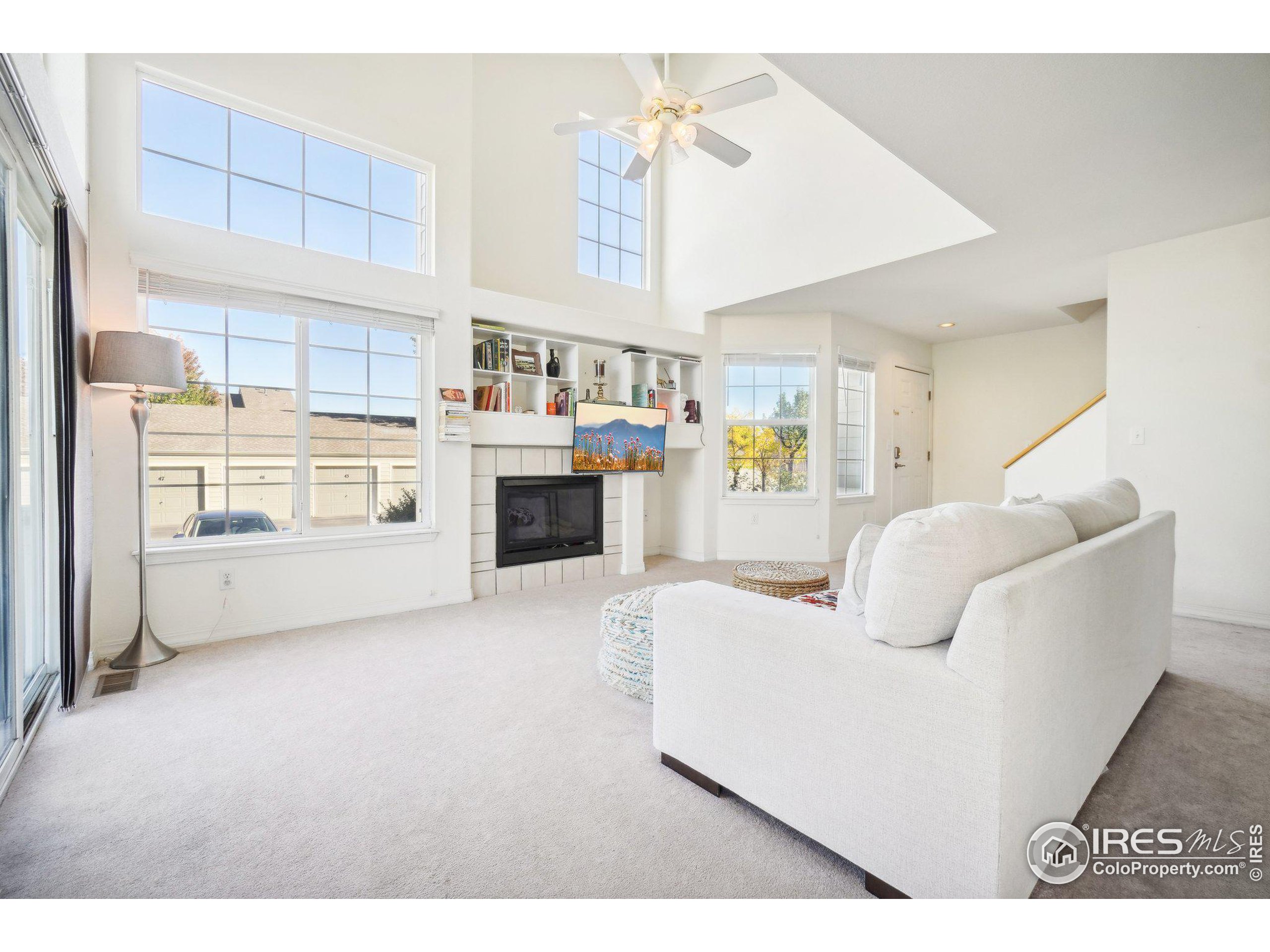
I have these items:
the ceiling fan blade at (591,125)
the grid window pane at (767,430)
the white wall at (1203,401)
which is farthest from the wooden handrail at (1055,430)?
the ceiling fan blade at (591,125)

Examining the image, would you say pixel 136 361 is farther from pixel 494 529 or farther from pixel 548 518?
pixel 548 518

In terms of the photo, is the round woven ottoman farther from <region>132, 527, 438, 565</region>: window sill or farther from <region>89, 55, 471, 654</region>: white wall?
<region>132, 527, 438, 565</region>: window sill

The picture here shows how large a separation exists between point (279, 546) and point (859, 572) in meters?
3.21

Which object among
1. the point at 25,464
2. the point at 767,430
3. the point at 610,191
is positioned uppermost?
the point at 610,191

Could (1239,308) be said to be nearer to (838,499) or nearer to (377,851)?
(838,499)

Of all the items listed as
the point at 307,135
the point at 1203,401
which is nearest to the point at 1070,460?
the point at 1203,401

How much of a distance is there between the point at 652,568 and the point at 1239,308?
4257 millimetres

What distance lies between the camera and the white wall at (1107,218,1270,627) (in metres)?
3.34

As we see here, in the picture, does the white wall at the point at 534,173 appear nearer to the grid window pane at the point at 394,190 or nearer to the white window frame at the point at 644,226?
the white window frame at the point at 644,226

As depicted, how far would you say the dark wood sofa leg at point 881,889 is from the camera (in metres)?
1.23

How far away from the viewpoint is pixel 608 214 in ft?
18.2

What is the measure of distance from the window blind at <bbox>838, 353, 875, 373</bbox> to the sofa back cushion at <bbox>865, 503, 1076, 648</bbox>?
4672mm

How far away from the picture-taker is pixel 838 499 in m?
5.67
